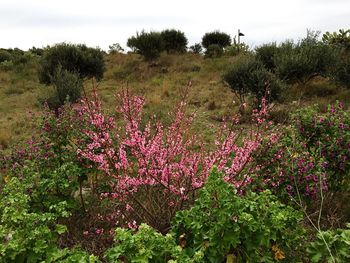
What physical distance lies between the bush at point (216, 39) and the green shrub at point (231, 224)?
23.9 meters

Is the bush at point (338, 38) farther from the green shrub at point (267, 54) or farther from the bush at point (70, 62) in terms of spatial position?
the bush at point (70, 62)

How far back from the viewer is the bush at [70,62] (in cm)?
1596

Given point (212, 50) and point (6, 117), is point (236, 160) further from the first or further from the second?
point (212, 50)

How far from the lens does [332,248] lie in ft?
9.38

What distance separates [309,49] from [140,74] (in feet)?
28.8

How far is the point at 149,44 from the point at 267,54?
8584 mm

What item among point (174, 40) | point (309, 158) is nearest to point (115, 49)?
point (174, 40)

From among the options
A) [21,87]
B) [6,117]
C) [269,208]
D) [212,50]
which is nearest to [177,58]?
[212,50]

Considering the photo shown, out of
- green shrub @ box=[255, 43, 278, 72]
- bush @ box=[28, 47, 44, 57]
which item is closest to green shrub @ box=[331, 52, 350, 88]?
green shrub @ box=[255, 43, 278, 72]

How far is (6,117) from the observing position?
11992 millimetres

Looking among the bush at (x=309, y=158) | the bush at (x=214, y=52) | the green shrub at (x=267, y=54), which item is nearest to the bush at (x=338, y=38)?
the green shrub at (x=267, y=54)

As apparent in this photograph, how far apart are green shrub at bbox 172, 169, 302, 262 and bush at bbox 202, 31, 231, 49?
23.9 metres

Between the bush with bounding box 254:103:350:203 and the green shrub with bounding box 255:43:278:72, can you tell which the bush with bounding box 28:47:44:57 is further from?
the bush with bounding box 254:103:350:203

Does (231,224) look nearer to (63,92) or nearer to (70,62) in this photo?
(63,92)
